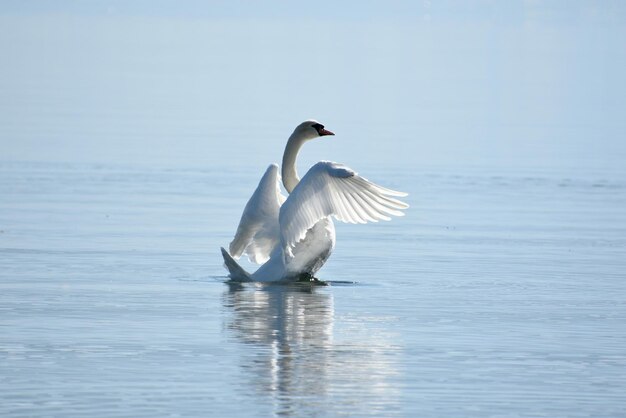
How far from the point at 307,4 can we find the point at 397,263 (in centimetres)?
15262

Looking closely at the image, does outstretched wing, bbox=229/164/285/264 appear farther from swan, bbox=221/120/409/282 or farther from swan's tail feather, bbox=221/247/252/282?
swan's tail feather, bbox=221/247/252/282

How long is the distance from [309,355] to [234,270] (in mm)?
3303

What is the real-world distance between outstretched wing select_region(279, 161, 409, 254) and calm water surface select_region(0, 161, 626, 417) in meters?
0.48

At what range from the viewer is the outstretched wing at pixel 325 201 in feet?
43.2

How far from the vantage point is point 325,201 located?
13250 millimetres

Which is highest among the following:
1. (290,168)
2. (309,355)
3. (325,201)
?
(290,168)

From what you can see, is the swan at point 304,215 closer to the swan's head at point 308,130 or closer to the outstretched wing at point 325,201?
the outstretched wing at point 325,201

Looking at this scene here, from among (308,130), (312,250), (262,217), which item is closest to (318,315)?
(312,250)

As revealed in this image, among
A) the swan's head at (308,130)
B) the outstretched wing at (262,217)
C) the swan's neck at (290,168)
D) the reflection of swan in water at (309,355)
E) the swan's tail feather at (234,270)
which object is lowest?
the reflection of swan in water at (309,355)

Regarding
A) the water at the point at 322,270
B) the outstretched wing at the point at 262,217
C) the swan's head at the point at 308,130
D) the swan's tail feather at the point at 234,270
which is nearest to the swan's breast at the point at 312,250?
the water at the point at 322,270

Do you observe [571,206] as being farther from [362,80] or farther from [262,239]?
[362,80]

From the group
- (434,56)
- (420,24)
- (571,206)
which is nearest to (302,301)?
(571,206)

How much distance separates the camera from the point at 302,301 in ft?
40.5

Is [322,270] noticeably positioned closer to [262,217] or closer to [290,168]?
[262,217]
